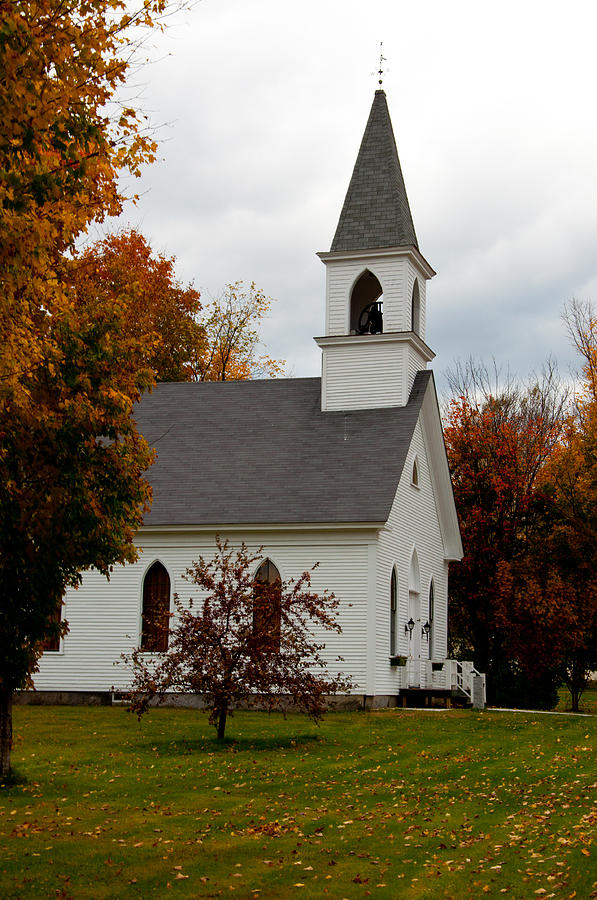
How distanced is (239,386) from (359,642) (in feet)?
29.9

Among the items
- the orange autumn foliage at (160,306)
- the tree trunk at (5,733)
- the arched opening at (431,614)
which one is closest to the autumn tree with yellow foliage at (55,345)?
the tree trunk at (5,733)

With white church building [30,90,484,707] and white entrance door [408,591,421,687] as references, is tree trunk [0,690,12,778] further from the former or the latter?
white entrance door [408,591,421,687]

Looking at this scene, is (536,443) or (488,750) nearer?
(488,750)

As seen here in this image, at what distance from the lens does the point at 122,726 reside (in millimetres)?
21750

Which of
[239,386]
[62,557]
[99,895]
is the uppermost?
[239,386]

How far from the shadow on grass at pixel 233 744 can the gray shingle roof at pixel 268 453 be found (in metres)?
6.99

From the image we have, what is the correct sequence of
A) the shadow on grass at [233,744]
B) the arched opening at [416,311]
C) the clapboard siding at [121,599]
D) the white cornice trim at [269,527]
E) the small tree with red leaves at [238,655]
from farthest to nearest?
the arched opening at [416,311]
the clapboard siding at [121,599]
the white cornice trim at [269,527]
the small tree with red leaves at [238,655]
the shadow on grass at [233,744]

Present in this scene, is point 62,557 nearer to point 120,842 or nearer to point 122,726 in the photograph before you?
point 120,842

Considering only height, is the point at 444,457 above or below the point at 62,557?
above

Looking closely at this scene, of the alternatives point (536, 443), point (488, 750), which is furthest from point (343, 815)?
point (536, 443)

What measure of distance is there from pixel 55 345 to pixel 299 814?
5.90 metres

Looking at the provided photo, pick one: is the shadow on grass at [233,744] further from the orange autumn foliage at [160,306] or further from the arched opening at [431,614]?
the orange autumn foliage at [160,306]

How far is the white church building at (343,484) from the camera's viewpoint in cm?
2586

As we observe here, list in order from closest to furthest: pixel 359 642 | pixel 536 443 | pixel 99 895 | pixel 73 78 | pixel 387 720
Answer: pixel 73 78, pixel 99 895, pixel 387 720, pixel 359 642, pixel 536 443
